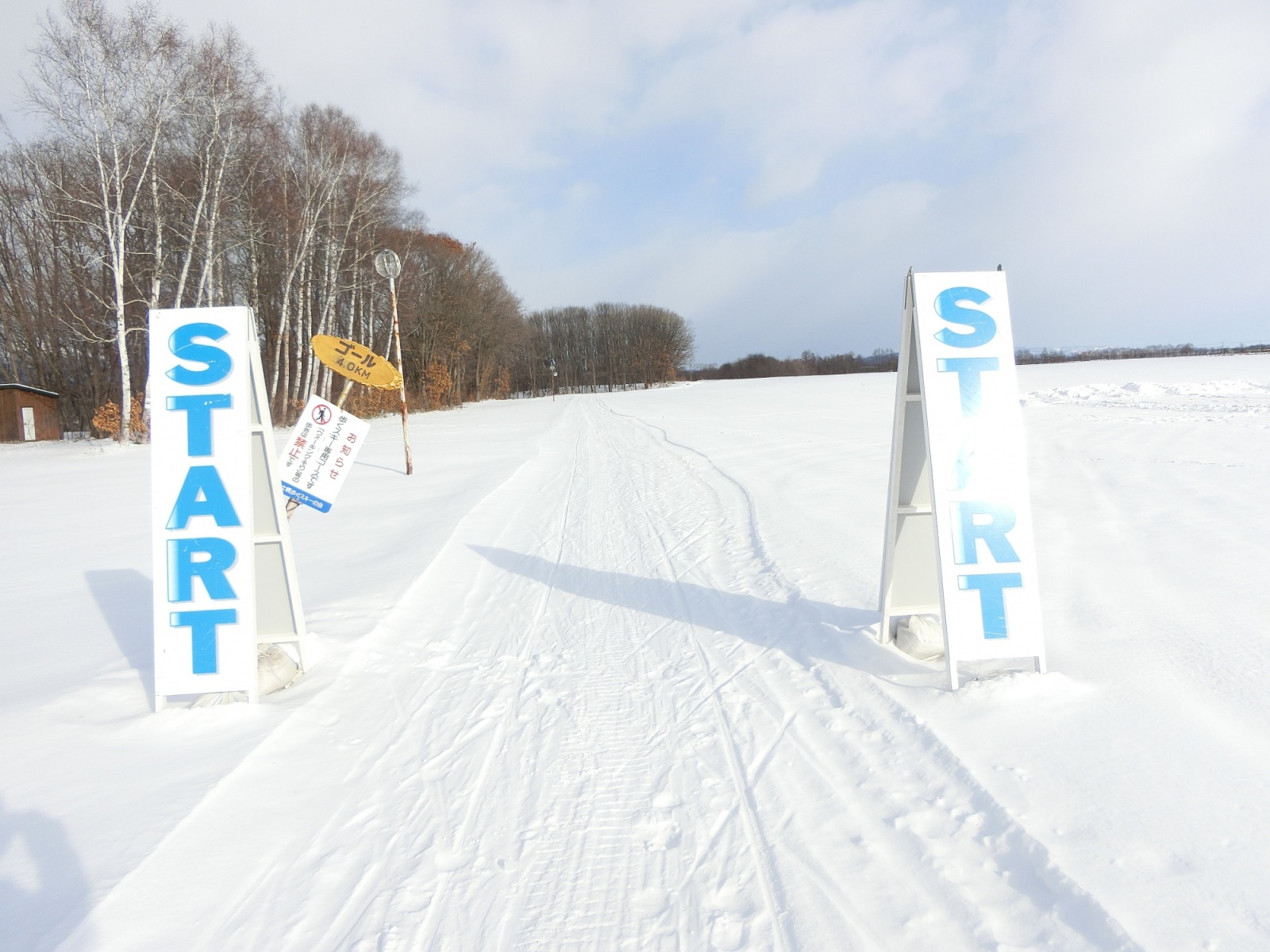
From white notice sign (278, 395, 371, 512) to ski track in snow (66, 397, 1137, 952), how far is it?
1.12 meters

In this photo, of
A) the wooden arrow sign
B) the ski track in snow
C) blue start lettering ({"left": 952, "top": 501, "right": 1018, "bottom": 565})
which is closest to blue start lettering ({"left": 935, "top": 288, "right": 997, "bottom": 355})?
blue start lettering ({"left": 952, "top": 501, "right": 1018, "bottom": 565})

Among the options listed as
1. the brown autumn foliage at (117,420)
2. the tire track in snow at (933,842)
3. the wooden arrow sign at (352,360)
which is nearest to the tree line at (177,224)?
the brown autumn foliage at (117,420)

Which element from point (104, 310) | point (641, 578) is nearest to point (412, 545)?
point (641, 578)

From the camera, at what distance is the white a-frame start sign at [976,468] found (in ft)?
12.5

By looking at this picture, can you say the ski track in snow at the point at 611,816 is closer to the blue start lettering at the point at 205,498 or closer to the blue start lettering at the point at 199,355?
the blue start lettering at the point at 205,498

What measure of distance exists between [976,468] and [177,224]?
1038 inches

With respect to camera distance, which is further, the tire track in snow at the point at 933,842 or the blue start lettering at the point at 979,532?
the blue start lettering at the point at 979,532

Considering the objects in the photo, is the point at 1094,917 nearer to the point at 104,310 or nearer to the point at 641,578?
the point at 641,578

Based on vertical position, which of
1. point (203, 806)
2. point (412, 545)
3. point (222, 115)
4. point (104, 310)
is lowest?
point (203, 806)

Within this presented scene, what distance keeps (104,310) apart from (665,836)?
33.9 meters

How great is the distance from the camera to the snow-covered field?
2.39 meters

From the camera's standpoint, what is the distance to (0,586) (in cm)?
664

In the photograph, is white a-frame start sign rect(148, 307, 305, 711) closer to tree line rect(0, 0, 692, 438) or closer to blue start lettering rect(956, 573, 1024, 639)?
blue start lettering rect(956, 573, 1024, 639)

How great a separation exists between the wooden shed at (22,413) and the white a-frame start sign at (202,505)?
1157 inches
